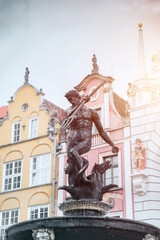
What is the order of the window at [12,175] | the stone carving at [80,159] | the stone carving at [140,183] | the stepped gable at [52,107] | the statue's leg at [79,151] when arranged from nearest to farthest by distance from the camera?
the stone carving at [80,159] < the statue's leg at [79,151] < the stone carving at [140,183] < the window at [12,175] < the stepped gable at [52,107]

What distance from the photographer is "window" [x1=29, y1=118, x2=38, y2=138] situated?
24.9 m

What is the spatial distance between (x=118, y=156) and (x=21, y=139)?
21.3ft

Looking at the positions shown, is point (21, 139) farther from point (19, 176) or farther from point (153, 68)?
point (153, 68)

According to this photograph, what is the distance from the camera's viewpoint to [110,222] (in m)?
6.93

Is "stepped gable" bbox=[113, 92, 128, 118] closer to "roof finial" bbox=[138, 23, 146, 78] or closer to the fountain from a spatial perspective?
"roof finial" bbox=[138, 23, 146, 78]

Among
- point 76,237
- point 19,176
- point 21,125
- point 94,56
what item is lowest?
point 76,237

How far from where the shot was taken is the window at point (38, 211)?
74.0ft

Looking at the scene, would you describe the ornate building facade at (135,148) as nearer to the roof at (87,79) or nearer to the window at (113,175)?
the window at (113,175)

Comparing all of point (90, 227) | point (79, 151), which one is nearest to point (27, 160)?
point (79, 151)

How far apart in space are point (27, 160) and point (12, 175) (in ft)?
3.95

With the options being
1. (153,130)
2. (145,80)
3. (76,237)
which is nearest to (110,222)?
(76,237)

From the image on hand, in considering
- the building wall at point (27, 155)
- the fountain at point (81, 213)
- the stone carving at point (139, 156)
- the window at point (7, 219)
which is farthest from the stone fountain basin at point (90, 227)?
the window at point (7, 219)

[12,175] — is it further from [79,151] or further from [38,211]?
[79,151]

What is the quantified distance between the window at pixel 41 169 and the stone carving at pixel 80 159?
580 inches
